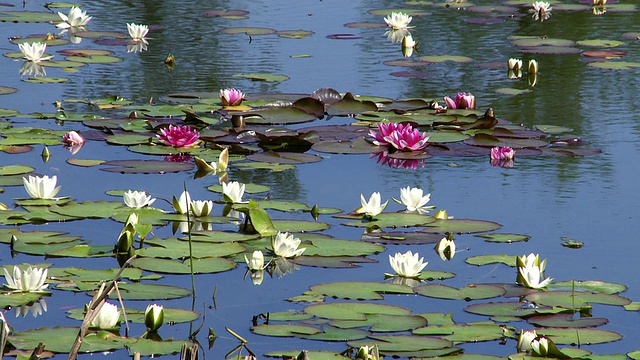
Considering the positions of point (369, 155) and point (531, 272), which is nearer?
point (531, 272)

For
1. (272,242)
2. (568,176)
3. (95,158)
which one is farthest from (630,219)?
(95,158)

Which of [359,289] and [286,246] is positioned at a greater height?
[286,246]

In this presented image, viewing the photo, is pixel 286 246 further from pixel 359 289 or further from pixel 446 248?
pixel 446 248

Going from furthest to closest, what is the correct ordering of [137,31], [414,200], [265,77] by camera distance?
[137,31], [265,77], [414,200]

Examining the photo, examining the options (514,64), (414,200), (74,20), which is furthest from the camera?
(74,20)

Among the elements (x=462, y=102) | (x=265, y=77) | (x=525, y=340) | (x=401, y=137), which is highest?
(x=265, y=77)

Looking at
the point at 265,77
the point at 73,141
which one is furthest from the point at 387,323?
the point at 265,77

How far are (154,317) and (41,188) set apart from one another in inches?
55.4

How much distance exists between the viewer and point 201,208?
3.72 meters

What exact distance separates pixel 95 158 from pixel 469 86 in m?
2.53

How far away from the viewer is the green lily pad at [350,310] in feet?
9.30

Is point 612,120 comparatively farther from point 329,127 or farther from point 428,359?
point 428,359

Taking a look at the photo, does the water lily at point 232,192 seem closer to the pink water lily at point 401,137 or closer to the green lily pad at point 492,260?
the green lily pad at point 492,260

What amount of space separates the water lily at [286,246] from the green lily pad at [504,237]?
684 millimetres
